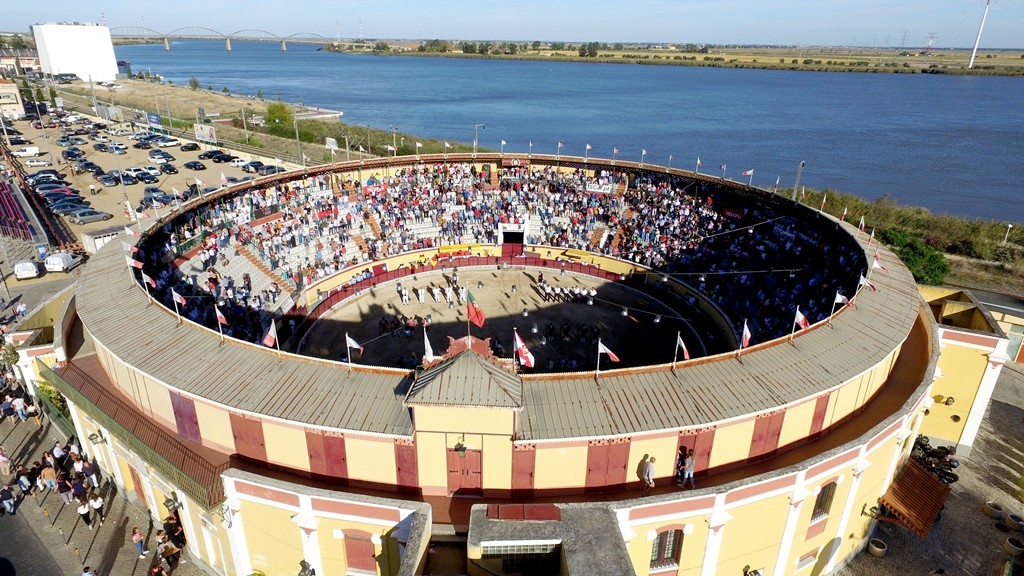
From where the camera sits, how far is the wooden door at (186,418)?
2005cm

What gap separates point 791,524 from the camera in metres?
19.6

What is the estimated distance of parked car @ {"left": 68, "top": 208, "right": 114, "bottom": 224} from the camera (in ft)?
191

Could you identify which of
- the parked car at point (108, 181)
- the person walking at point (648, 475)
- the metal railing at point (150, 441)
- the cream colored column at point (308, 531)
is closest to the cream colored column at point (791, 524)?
the person walking at point (648, 475)

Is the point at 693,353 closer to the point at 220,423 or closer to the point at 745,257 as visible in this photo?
the point at 745,257

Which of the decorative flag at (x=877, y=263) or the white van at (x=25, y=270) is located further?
the white van at (x=25, y=270)

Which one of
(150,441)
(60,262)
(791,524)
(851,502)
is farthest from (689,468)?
(60,262)

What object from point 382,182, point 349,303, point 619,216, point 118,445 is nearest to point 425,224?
point 382,182

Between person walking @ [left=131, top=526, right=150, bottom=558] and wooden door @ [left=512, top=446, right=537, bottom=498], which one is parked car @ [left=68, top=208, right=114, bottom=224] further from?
wooden door @ [left=512, top=446, right=537, bottom=498]

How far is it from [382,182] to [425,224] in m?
6.95

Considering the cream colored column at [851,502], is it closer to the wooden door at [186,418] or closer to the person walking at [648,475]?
the person walking at [648,475]

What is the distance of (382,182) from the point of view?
55.9 metres

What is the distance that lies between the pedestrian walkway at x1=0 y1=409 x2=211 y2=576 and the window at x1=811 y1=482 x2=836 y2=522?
22.4 m

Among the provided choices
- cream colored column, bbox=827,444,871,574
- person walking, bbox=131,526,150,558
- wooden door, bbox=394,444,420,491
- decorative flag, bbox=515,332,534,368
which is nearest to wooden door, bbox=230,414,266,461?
wooden door, bbox=394,444,420,491

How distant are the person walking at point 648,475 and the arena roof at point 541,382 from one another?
4.61ft
